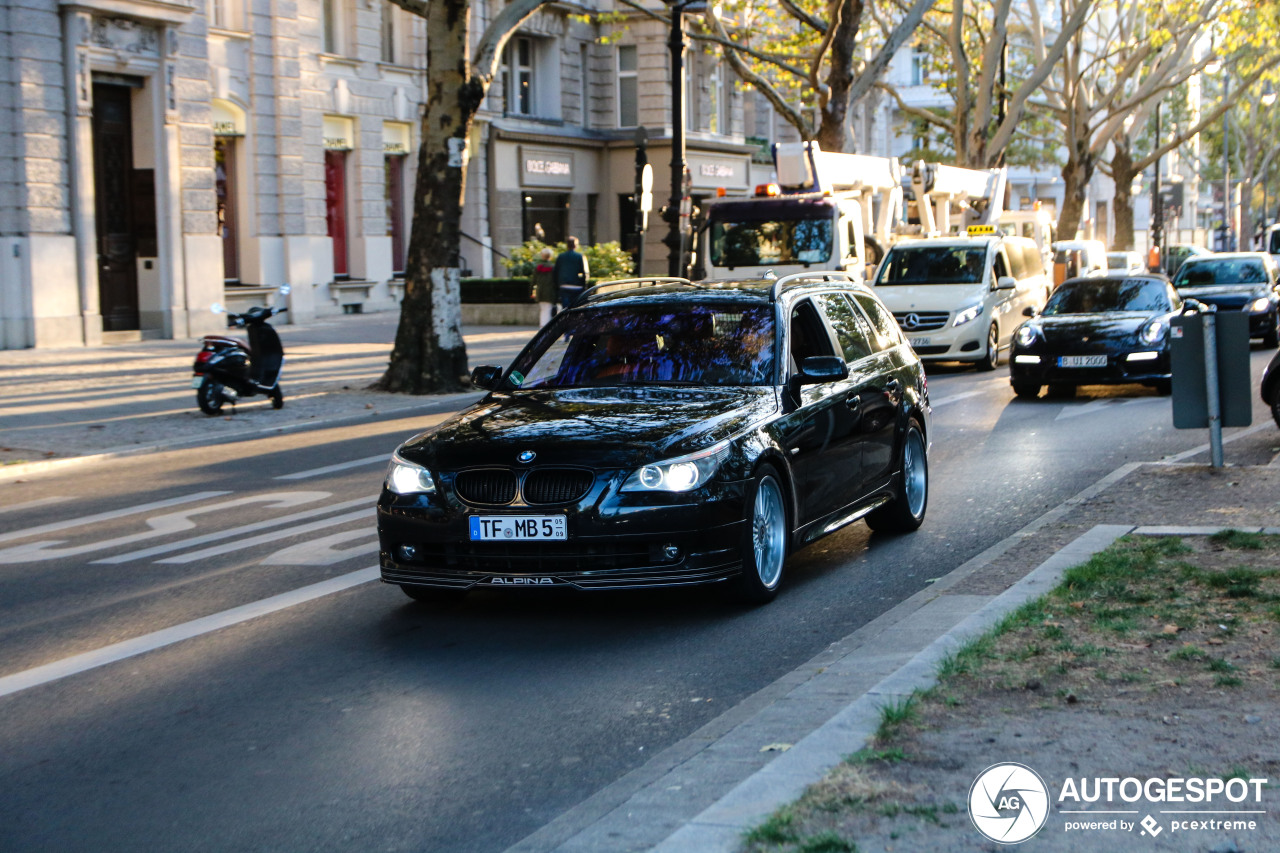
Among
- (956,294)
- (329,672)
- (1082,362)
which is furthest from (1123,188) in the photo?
(329,672)

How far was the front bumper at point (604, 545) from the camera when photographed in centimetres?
691

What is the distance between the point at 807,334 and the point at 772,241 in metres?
15.4

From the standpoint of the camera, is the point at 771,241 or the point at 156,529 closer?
the point at 156,529

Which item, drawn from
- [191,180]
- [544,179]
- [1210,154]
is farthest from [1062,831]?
[1210,154]

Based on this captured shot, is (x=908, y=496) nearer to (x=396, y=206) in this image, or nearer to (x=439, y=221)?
(x=439, y=221)

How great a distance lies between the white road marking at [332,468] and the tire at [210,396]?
3.62m

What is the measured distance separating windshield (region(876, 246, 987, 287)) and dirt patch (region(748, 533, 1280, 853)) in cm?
1683

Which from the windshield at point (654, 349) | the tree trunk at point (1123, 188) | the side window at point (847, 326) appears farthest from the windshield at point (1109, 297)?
the tree trunk at point (1123, 188)

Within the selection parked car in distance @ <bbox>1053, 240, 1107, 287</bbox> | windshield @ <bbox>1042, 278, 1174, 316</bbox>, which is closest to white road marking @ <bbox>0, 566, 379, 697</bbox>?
windshield @ <bbox>1042, 278, 1174, 316</bbox>

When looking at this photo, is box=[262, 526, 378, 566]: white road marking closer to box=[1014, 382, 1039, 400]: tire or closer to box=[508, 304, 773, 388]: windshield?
box=[508, 304, 773, 388]: windshield

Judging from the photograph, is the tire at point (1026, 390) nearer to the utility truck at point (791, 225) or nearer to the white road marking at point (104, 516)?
the utility truck at point (791, 225)

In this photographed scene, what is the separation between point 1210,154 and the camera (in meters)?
92.8

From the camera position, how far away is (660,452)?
7012mm

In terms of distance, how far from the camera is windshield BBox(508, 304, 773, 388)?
27.0ft
